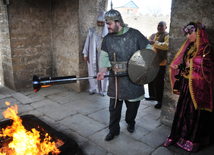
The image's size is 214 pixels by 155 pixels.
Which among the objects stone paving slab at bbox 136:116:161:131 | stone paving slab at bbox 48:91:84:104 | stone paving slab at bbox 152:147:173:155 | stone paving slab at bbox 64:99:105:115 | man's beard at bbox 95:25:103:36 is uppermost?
man's beard at bbox 95:25:103:36

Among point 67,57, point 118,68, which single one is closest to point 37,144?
point 118,68

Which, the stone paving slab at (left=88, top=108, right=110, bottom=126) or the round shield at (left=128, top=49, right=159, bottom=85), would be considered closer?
the round shield at (left=128, top=49, right=159, bottom=85)

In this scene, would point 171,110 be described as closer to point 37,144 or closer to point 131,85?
point 131,85

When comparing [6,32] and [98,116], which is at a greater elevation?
[6,32]

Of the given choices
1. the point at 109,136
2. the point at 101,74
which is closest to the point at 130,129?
the point at 109,136

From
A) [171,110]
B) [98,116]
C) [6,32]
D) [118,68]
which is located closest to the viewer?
[118,68]

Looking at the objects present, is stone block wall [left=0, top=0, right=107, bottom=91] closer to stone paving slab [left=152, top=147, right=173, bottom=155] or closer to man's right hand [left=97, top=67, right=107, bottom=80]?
man's right hand [left=97, top=67, right=107, bottom=80]

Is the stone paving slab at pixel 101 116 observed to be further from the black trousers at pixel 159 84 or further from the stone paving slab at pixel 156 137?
Result: the black trousers at pixel 159 84

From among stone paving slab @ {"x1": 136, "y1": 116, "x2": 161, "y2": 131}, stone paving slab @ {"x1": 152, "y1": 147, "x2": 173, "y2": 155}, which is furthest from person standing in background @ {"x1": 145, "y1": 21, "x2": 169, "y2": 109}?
stone paving slab @ {"x1": 152, "y1": 147, "x2": 173, "y2": 155}

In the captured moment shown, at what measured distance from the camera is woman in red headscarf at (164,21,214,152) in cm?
251

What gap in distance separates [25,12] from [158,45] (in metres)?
3.82

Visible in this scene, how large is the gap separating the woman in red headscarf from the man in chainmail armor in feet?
1.90

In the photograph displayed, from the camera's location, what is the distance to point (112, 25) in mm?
2758

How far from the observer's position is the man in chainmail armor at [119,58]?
2.84 m
